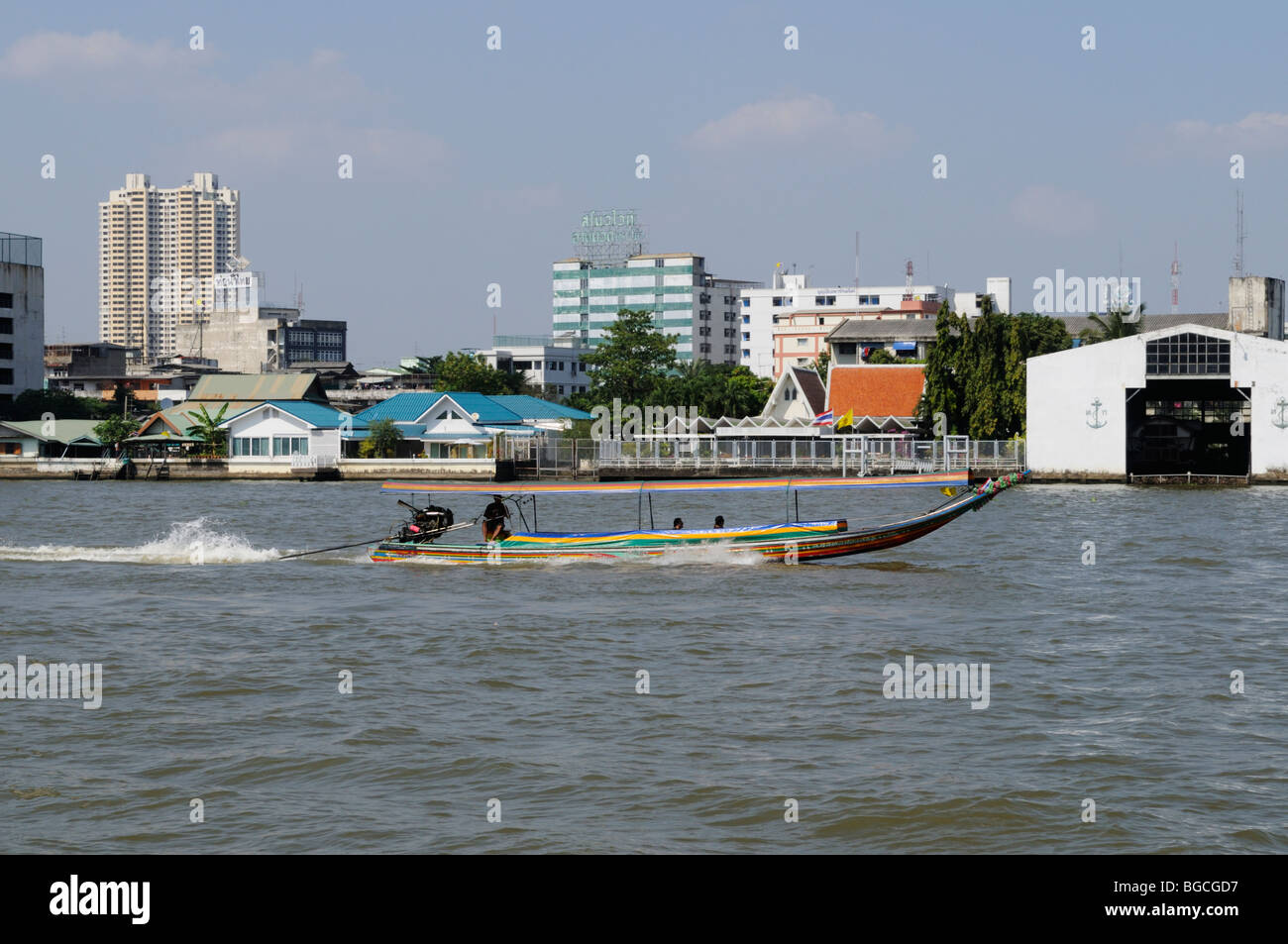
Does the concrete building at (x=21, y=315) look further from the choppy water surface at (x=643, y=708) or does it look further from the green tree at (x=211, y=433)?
the choppy water surface at (x=643, y=708)

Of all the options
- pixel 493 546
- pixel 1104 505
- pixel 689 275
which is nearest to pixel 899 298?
pixel 689 275

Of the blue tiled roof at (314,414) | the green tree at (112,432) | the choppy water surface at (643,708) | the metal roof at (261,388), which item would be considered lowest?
the choppy water surface at (643,708)

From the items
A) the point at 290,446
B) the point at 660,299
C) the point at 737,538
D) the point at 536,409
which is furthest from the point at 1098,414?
the point at 660,299

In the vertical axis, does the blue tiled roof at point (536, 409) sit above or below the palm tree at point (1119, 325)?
below

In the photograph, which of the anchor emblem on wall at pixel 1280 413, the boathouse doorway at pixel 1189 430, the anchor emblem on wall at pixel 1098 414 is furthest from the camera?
the boathouse doorway at pixel 1189 430

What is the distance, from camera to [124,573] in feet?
79.4

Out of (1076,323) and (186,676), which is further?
(1076,323)

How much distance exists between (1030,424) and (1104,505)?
12396mm

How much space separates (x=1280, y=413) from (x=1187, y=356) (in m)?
4.05

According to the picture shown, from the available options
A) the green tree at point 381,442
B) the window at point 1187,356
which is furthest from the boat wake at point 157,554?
the green tree at point 381,442

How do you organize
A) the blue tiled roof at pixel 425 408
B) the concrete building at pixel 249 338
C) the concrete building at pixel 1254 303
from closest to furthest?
the blue tiled roof at pixel 425 408, the concrete building at pixel 1254 303, the concrete building at pixel 249 338

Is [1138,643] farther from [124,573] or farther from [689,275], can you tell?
[689,275]

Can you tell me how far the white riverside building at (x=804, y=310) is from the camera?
105125 millimetres

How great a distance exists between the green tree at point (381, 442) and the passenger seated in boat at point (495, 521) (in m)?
43.3
